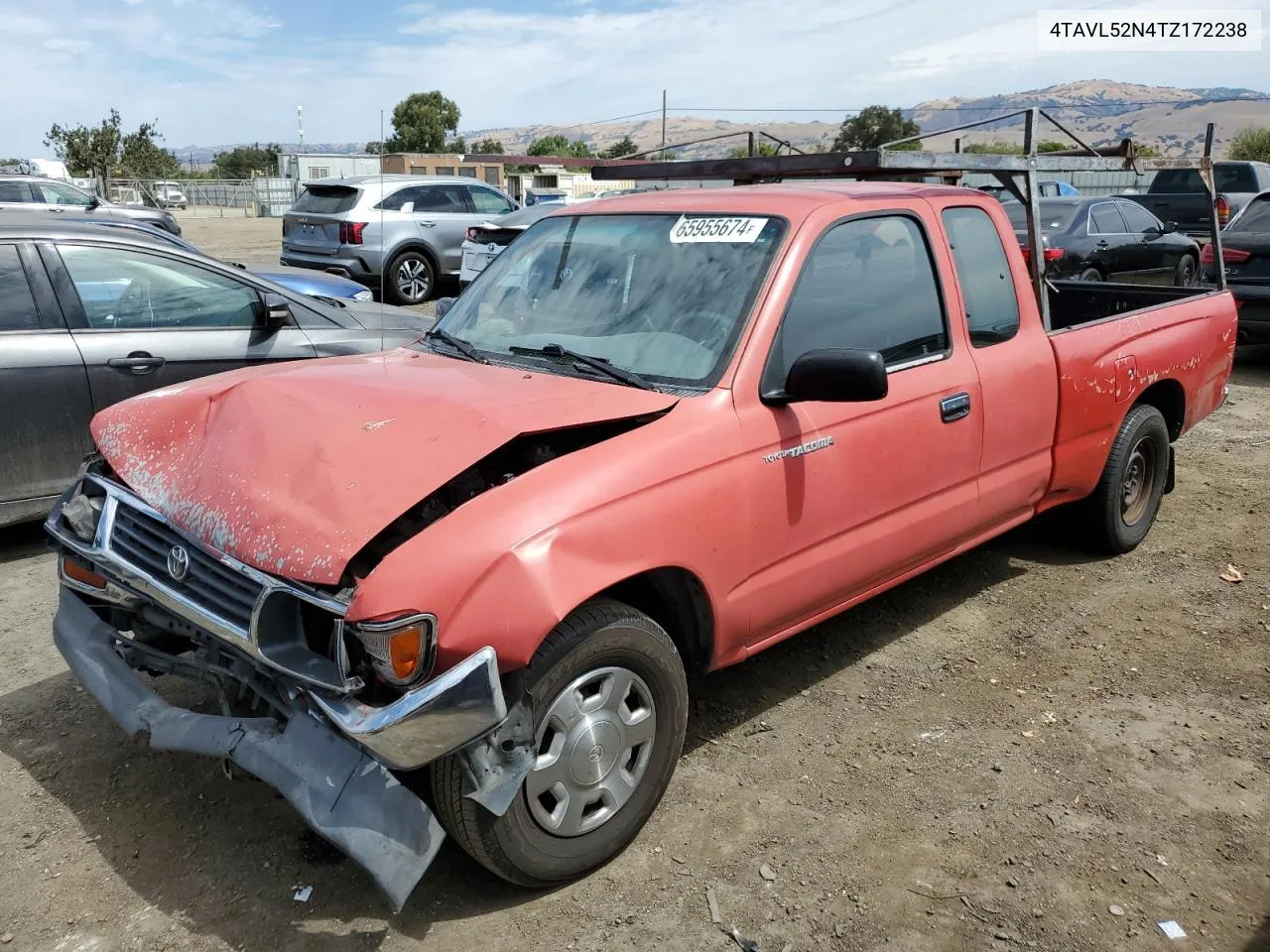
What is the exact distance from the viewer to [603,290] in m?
3.72

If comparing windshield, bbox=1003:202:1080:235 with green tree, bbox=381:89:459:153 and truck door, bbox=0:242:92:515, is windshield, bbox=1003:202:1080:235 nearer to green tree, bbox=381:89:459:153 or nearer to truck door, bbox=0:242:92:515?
truck door, bbox=0:242:92:515

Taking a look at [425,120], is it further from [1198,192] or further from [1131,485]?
[1131,485]

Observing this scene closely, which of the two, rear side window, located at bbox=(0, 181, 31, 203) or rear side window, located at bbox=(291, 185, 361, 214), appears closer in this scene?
rear side window, located at bbox=(291, 185, 361, 214)

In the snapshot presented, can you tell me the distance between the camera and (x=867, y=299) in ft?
12.3

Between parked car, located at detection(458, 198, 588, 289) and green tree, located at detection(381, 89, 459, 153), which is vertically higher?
green tree, located at detection(381, 89, 459, 153)

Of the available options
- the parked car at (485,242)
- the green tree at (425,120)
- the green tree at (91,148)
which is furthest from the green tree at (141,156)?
the parked car at (485,242)

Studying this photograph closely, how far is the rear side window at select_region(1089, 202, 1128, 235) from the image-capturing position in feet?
40.3

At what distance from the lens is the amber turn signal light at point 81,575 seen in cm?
319

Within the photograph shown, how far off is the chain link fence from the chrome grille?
37.8 m

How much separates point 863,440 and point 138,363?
3.81 m

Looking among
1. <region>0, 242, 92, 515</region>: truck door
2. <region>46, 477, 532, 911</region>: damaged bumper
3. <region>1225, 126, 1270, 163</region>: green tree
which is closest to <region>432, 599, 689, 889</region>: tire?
<region>46, 477, 532, 911</region>: damaged bumper

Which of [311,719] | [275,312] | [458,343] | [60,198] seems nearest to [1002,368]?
[458,343]

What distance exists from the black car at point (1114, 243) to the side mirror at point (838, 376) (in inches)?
372

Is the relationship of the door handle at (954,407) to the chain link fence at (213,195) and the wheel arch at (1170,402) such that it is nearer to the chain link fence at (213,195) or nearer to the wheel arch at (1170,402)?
the wheel arch at (1170,402)
